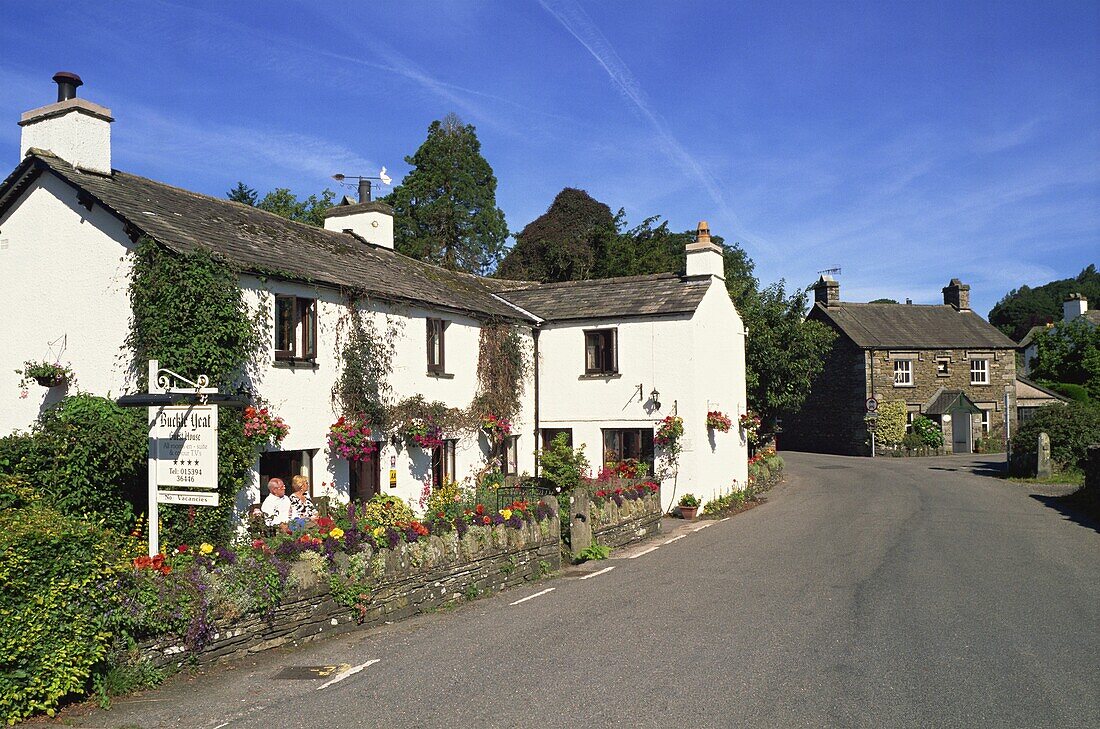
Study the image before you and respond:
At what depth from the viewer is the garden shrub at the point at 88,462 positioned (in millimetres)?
11820

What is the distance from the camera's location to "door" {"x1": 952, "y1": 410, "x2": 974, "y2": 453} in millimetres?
47188

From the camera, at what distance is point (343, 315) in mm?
16828

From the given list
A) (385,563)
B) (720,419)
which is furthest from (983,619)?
(720,419)

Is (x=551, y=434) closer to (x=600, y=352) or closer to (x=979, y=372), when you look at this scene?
(x=600, y=352)

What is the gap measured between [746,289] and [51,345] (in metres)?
27.2

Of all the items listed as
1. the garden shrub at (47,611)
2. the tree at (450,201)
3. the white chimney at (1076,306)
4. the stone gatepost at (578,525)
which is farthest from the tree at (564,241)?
the white chimney at (1076,306)

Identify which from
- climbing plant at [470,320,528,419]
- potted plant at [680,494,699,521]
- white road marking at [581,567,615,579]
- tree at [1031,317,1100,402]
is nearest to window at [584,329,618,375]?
climbing plant at [470,320,528,419]

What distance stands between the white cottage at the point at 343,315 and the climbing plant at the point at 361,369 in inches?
8.5

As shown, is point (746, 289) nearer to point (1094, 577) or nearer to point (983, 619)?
point (1094, 577)

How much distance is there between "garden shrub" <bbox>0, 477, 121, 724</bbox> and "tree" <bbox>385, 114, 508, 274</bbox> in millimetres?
40772

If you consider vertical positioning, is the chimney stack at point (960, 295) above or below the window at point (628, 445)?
above

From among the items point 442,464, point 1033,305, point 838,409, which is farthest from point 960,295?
point 1033,305

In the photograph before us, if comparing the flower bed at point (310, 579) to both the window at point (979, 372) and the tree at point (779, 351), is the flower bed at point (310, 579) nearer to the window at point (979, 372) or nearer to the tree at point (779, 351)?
the tree at point (779, 351)

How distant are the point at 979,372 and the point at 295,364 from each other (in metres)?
45.0
